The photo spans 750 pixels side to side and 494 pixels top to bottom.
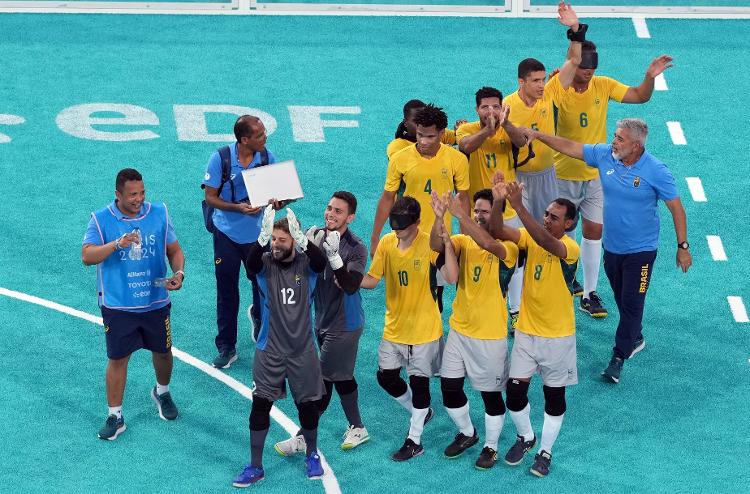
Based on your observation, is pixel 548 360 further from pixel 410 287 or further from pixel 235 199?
pixel 235 199

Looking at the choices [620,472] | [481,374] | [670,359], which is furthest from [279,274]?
[670,359]

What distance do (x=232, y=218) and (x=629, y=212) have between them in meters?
3.43

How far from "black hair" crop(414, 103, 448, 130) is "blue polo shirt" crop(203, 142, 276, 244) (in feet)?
4.75

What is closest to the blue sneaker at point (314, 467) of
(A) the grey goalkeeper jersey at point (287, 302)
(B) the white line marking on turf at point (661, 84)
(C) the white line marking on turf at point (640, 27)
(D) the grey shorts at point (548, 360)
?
(A) the grey goalkeeper jersey at point (287, 302)

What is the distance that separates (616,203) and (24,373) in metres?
5.36

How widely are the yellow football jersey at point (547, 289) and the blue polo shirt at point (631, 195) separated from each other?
1.42 metres

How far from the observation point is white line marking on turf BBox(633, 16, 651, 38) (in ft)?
63.5

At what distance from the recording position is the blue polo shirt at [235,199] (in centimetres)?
1345

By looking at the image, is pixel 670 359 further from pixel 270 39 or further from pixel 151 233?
pixel 270 39

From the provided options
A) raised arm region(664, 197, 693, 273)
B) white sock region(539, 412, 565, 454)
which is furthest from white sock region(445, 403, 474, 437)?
raised arm region(664, 197, 693, 273)

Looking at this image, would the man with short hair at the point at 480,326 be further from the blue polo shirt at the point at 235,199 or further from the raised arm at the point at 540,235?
the blue polo shirt at the point at 235,199

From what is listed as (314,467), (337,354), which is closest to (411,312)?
(337,354)

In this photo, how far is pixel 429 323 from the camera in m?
12.2

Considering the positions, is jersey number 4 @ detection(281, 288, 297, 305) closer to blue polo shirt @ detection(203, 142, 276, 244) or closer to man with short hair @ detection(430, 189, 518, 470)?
A: man with short hair @ detection(430, 189, 518, 470)
